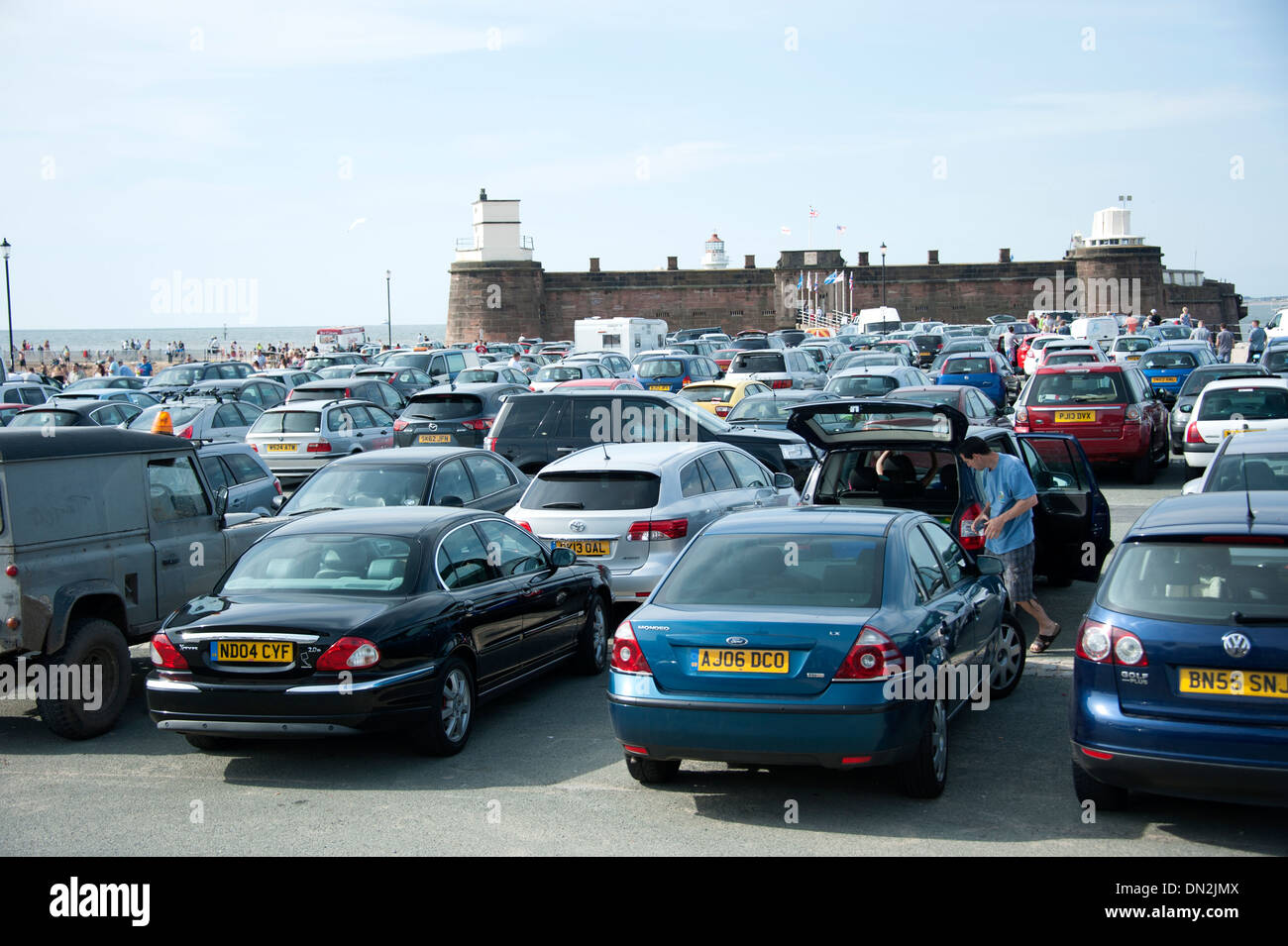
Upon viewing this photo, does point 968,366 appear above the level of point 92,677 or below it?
above

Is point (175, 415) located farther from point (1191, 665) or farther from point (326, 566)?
point (1191, 665)

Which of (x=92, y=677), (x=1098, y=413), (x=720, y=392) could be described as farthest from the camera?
(x=720, y=392)

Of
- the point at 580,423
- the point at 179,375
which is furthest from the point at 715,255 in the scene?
the point at 580,423

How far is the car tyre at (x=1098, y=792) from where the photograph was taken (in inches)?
238

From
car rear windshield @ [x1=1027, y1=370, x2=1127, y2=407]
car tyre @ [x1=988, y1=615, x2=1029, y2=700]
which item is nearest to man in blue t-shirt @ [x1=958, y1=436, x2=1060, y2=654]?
car tyre @ [x1=988, y1=615, x2=1029, y2=700]

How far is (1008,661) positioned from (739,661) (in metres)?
3.14

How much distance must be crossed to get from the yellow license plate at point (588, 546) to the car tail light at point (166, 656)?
3709 millimetres

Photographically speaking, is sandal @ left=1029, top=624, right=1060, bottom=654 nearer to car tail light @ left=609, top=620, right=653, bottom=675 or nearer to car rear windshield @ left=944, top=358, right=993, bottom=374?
car tail light @ left=609, top=620, right=653, bottom=675

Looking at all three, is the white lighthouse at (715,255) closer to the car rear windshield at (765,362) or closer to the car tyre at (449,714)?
the car rear windshield at (765,362)

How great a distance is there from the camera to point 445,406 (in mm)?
20609

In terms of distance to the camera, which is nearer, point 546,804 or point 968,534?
point 546,804

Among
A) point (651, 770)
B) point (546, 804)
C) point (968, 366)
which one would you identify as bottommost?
point (546, 804)

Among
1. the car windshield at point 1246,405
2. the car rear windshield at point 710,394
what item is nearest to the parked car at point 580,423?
the car windshield at point 1246,405
